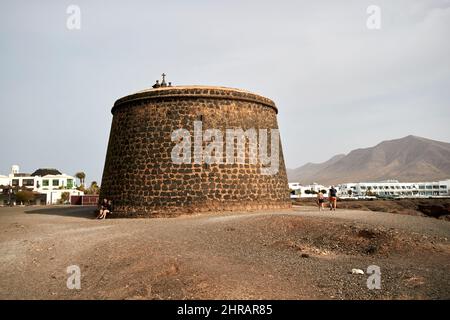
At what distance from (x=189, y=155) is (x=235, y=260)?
871 cm

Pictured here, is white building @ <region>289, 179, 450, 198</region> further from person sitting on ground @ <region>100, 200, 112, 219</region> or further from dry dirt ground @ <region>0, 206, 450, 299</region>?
dry dirt ground @ <region>0, 206, 450, 299</region>

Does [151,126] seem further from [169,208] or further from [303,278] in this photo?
[303,278]

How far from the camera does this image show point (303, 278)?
640 cm

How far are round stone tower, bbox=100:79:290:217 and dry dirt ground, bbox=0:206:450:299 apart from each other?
4.04m

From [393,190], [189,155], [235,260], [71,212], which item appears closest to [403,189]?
[393,190]

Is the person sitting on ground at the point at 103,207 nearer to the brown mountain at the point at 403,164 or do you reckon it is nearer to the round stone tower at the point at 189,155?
the round stone tower at the point at 189,155

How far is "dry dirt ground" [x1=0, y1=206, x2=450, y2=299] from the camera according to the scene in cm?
585

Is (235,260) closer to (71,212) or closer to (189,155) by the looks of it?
(189,155)

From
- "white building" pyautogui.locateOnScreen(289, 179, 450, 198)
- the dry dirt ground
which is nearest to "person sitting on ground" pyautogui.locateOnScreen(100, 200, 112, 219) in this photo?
the dry dirt ground

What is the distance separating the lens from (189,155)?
15.7m

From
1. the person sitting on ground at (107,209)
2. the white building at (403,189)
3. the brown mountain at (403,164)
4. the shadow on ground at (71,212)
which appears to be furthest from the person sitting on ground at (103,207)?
the brown mountain at (403,164)

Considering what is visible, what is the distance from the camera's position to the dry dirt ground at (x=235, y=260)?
5.85 meters
